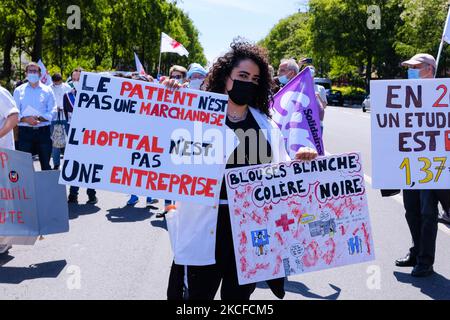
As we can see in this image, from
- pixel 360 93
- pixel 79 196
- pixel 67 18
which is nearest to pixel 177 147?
pixel 79 196

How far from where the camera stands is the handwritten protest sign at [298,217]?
326 cm

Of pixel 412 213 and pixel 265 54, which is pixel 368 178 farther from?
pixel 265 54

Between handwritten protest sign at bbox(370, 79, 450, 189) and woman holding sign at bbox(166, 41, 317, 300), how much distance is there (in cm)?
90

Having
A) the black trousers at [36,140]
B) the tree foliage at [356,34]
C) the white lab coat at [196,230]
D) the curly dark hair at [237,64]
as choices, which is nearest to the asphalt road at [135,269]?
the black trousers at [36,140]

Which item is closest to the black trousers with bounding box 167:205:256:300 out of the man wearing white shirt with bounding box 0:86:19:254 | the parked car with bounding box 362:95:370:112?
the man wearing white shirt with bounding box 0:86:19:254

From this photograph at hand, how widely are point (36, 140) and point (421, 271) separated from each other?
18.1ft

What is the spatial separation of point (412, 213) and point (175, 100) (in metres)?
3.01

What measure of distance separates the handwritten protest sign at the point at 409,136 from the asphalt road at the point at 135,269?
1.13 meters

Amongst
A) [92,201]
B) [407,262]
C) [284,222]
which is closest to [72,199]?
[92,201]

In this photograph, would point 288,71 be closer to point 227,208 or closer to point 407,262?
point 407,262

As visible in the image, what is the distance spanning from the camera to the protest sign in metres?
5.54

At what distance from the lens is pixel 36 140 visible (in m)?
8.20

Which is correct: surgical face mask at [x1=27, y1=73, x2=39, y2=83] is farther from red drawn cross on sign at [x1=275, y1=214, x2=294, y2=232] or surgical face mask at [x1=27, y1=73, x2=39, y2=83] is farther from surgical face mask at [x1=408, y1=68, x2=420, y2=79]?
red drawn cross on sign at [x1=275, y1=214, x2=294, y2=232]

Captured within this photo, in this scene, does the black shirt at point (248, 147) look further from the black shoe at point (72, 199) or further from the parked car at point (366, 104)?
the parked car at point (366, 104)
